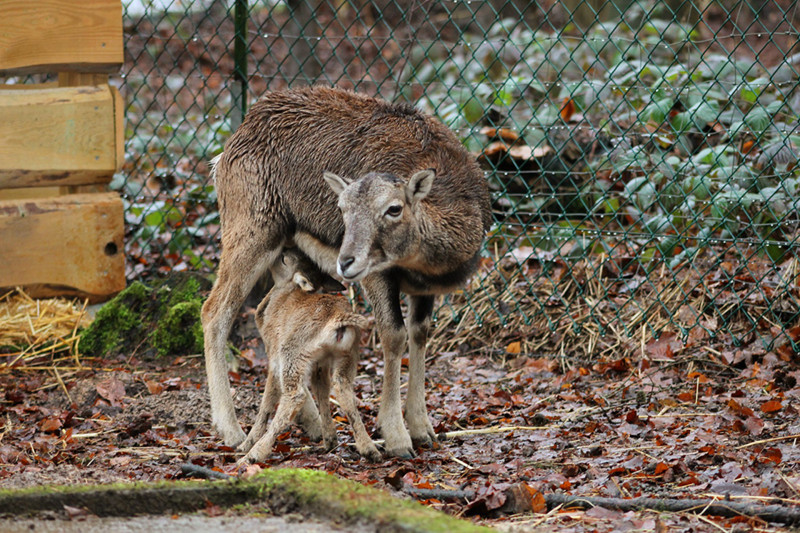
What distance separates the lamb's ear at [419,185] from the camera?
5234 mm

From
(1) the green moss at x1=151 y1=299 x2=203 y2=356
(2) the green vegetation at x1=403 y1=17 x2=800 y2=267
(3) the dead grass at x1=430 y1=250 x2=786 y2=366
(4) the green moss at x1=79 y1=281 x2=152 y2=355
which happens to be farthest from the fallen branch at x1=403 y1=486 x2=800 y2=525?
(4) the green moss at x1=79 y1=281 x2=152 y2=355

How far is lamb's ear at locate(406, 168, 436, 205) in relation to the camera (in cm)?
523

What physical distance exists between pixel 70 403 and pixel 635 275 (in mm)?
4599

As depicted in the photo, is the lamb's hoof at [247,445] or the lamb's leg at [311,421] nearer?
the lamb's hoof at [247,445]


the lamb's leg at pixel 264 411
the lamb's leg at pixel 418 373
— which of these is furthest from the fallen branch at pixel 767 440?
the lamb's leg at pixel 264 411

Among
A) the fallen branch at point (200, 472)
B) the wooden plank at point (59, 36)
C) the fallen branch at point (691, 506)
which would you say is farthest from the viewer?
the wooden plank at point (59, 36)

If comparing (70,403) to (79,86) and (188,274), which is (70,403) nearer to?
A: (188,274)

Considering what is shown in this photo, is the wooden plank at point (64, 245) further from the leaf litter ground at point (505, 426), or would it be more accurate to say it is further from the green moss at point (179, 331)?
the green moss at point (179, 331)

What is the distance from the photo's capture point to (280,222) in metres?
6.22

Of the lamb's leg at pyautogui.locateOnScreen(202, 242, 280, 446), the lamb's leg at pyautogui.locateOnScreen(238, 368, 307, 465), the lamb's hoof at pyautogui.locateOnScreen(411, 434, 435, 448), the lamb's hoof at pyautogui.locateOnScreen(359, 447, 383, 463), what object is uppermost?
the lamb's leg at pyautogui.locateOnScreen(202, 242, 280, 446)

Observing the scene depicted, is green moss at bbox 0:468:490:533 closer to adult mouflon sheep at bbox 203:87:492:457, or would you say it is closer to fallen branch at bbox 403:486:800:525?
fallen branch at bbox 403:486:800:525

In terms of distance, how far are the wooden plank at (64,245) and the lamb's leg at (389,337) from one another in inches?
128

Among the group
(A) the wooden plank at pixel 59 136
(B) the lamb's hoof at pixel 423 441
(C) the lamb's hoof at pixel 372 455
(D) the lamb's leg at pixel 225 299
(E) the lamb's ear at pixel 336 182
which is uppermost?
(A) the wooden plank at pixel 59 136

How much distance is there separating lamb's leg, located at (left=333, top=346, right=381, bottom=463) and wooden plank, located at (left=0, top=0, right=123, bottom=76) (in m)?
4.00
